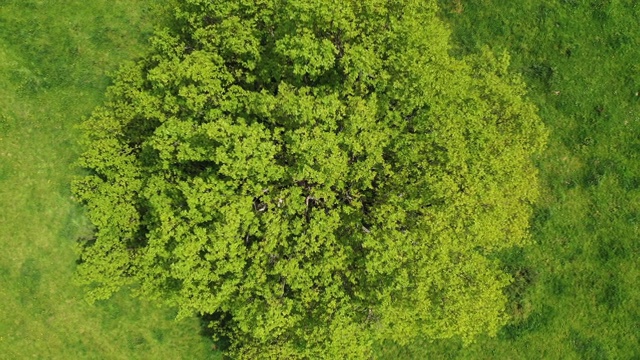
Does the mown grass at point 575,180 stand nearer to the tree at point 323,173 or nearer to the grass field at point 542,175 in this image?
the grass field at point 542,175

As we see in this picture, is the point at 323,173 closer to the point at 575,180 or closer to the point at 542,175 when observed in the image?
the point at 542,175

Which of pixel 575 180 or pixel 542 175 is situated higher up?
pixel 575 180

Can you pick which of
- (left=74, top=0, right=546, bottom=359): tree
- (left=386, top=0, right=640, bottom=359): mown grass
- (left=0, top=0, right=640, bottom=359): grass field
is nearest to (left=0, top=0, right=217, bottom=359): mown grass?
(left=0, top=0, right=640, bottom=359): grass field

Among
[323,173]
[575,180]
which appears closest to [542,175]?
[575,180]

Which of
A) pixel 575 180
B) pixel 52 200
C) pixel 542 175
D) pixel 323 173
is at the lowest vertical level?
pixel 52 200

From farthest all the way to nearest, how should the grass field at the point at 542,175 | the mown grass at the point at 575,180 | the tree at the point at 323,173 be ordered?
the mown grass at the point at 575,180
the grass field at the point at 542,175
the tree at the point at 323,173

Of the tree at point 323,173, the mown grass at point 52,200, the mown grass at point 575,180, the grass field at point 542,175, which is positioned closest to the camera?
the tree at point 323,173

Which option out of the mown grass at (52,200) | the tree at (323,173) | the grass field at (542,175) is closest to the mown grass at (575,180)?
the grass field at (542,175)
